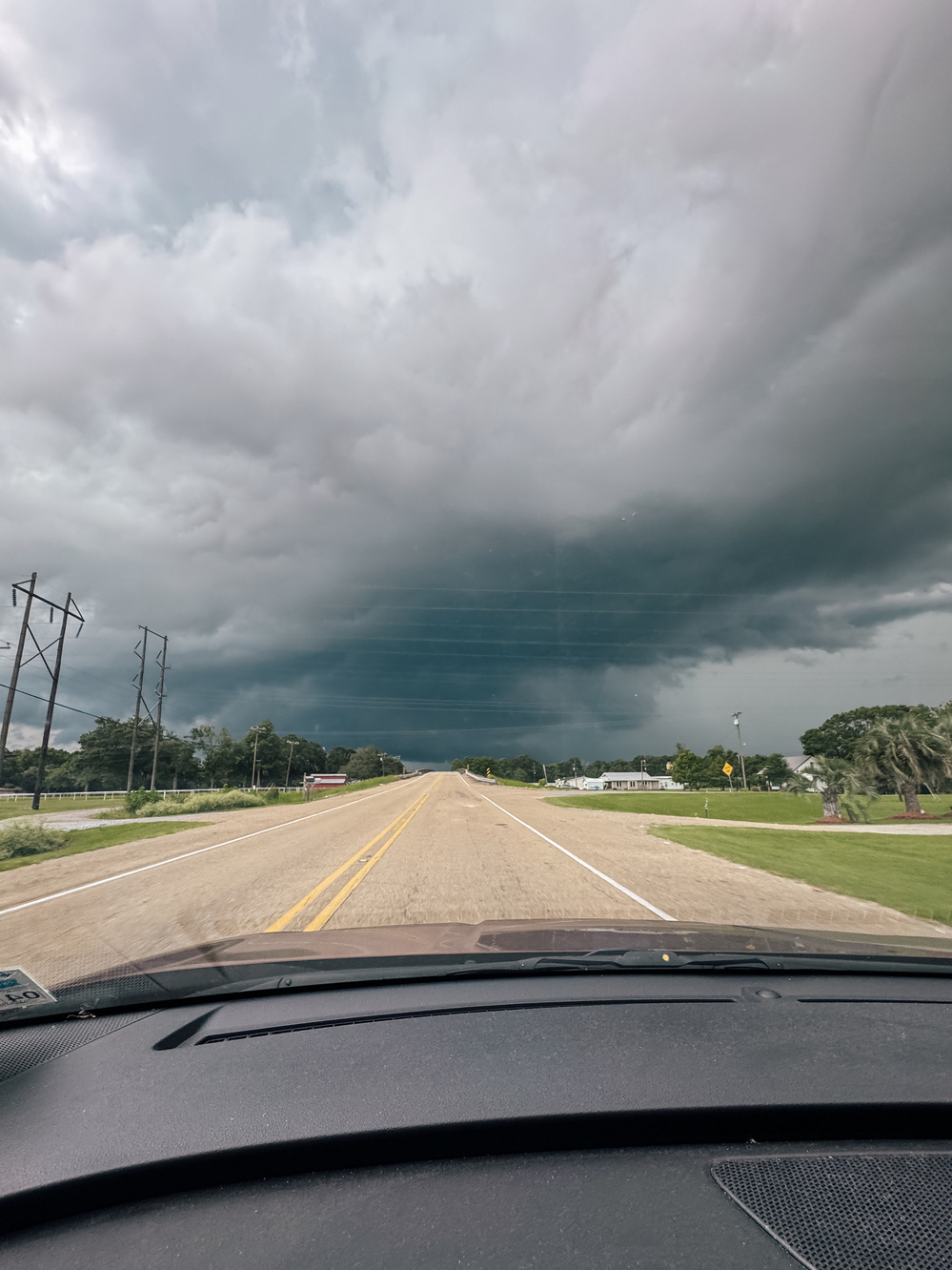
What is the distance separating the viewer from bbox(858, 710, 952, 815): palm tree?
26.6 metres

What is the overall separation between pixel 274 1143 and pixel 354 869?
33.0 ft

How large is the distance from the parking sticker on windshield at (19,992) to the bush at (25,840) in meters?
17.1

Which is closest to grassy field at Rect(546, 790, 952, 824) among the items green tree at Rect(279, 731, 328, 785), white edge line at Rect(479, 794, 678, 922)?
white edge line at Rect(479, 794, 678, 922)

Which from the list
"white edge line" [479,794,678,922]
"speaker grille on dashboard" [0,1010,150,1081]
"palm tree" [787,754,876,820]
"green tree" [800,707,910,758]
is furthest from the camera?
"green tree" [800,707,910,758]

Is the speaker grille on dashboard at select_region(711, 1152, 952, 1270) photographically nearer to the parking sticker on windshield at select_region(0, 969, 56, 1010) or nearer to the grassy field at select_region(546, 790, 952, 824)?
the parking sticker on windshield at select_region(0, 969, 56, 1010)

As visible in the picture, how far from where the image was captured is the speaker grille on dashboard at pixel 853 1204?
1.61 m

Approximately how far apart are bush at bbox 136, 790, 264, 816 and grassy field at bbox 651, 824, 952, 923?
2505 cm

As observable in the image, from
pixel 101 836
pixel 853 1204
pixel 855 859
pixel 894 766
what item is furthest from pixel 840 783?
pixel 853 1204

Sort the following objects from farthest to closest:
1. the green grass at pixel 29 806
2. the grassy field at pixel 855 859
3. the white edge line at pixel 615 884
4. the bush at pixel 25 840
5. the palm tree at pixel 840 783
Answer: the green grass at pixel 29 806
the palm tree at pixel 840 783
the bush at pixel 25 840
the grassy field at pixel 855 859
the white edge line at pixel 615 884

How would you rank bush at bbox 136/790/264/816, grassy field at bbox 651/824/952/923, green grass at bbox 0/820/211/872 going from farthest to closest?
bush at bbox 136/790/264/816
green grass at bbox 0/820/211/872
grassy field at bbox 651/824/952/923

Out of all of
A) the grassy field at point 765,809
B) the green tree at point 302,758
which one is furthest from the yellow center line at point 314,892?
the green tree at point 302,758

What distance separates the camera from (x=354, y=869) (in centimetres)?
1155

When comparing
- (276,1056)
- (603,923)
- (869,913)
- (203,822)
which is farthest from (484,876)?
(203,822)

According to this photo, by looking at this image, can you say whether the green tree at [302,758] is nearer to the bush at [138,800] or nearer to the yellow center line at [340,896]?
the bush at [138,800]
